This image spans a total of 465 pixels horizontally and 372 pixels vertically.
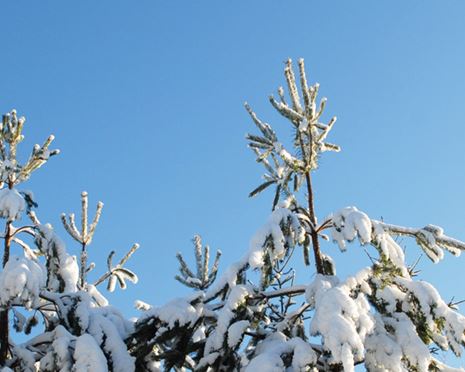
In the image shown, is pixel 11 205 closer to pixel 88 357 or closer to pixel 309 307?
pixel 88 357

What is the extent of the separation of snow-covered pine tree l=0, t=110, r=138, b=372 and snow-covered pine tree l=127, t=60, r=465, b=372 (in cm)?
42

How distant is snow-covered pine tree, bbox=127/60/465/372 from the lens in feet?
16.9

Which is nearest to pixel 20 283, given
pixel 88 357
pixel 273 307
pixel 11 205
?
pixel 88 357

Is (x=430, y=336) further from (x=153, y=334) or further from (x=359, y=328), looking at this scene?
(x=153, y=334)

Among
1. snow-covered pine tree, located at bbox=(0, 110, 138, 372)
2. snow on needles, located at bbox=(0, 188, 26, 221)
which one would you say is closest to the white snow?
snow-covered pine tree, located at bbox=(0, 110, 138, 372)

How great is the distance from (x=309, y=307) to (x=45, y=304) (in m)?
3.19

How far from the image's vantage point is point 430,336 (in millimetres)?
6027

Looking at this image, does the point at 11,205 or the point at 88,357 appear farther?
the point at 11,205

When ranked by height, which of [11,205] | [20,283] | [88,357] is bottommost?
[88,357]

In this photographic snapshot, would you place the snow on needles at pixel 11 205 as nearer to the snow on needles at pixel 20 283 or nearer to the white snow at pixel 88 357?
the snow on needles at pixel 20 283

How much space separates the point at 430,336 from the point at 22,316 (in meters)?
5.24

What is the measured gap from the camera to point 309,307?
6352mm

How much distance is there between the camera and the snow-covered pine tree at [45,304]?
5.75 m

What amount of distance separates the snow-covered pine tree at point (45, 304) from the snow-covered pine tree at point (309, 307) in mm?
419
